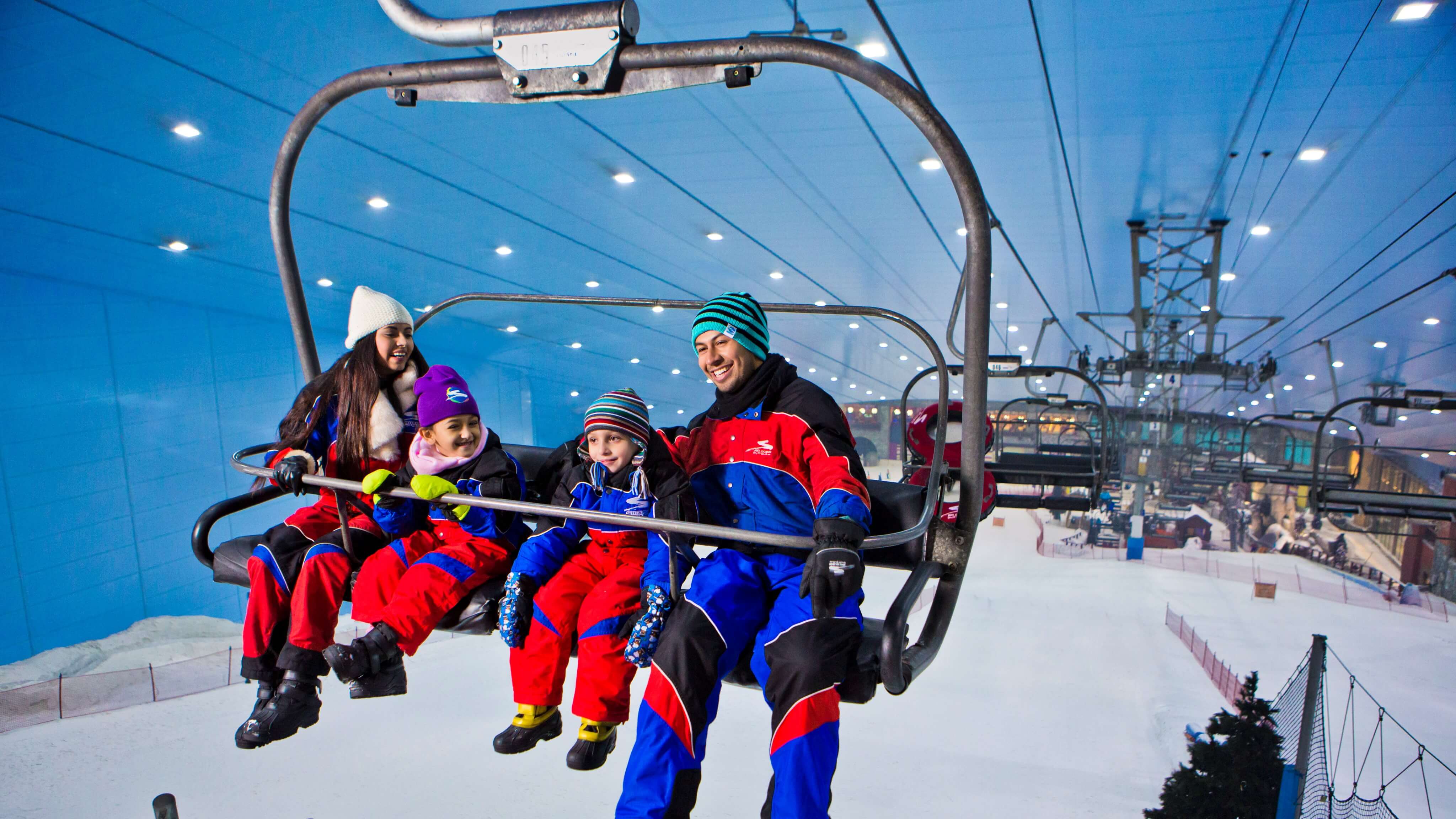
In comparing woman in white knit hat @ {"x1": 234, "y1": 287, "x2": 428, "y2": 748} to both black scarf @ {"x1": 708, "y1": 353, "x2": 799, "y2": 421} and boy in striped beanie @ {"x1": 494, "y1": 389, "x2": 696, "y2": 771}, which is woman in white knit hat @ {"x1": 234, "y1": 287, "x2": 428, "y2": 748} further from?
black scarf @ {"x1": 708, "y1": 353, "x2": 799, "y2": 421}

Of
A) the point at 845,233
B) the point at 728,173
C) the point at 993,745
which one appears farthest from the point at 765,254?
the point at 993,745

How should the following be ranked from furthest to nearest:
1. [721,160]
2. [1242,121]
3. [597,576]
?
1. [721,160]
2. [1242,121]
3. [597,576]

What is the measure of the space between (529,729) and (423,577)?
42cm

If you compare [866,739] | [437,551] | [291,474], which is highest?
[291,474]

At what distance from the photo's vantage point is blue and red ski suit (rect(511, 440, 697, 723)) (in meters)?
1.59

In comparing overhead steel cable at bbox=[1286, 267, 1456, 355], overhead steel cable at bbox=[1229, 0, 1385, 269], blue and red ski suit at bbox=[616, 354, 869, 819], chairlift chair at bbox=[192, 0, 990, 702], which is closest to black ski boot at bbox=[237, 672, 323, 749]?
chairlift chair at bbox=[192, 0, 990, 702]

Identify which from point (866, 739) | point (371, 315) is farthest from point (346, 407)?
point (866, 739)

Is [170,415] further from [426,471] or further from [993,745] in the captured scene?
[993,745]

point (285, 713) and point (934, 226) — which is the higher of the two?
point (934, 226)

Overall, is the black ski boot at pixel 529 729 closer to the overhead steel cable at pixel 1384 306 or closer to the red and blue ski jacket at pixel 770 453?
the red and blue ski jacket at pixel 770 453

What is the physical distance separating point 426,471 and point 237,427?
6.11m

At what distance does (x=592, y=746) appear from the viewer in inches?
61.8

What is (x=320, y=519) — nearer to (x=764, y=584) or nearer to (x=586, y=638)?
(x=586, y=638)

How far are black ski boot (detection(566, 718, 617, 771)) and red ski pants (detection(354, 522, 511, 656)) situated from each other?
16.7 inches
